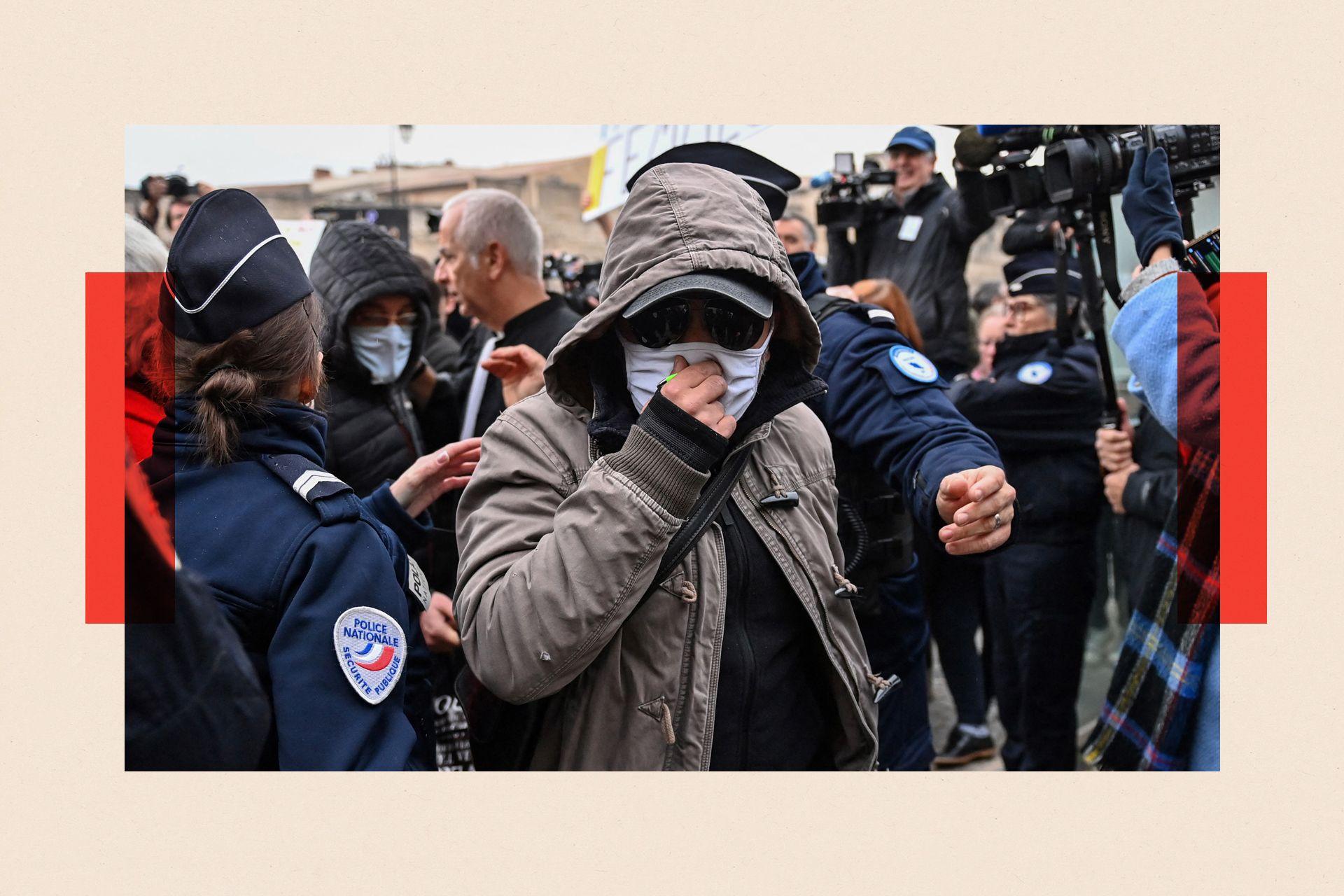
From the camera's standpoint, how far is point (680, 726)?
1.85m

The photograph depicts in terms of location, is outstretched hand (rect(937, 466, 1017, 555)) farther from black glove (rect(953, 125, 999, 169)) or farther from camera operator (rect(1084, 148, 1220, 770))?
black glove (rect(953, 125, 999, 169))

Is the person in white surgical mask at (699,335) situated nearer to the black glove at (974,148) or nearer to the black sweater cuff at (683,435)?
the black sweater cuff at (683,435)

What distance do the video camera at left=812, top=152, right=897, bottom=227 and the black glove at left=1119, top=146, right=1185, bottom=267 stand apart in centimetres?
209

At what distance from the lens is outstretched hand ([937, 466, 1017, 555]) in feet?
6.75

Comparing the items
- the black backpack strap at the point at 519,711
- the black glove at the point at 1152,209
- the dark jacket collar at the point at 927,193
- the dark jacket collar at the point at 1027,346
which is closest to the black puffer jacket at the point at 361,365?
the black backpack strap at the point at 519,711

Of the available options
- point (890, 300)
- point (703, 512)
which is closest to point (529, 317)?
point (890, 300)

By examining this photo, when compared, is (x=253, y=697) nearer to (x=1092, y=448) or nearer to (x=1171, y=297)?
(x=1171, y=297)

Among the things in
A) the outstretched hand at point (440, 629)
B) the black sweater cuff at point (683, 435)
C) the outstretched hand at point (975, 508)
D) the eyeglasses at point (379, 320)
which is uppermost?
the eyeglasses at point (379, 320)

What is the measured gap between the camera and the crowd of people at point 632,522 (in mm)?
1590

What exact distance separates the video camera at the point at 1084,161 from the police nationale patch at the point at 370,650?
210 centimetres

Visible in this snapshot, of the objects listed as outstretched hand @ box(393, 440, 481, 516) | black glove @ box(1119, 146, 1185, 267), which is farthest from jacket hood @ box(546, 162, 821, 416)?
black glove @ box(1119, 146, 1185, 267)

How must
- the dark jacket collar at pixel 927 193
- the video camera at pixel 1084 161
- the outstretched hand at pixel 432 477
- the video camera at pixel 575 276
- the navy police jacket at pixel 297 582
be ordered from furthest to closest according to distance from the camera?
the video camera at pixel 575 276
the dark jacket collar at pixel 927 193
the video camera at pixel 1084 161
the outstretched hand at pixel 432 477
the navy police jacket at pixel 297 582

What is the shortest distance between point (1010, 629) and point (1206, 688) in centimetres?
183

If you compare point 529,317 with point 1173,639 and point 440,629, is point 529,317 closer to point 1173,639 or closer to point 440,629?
point 440,629
